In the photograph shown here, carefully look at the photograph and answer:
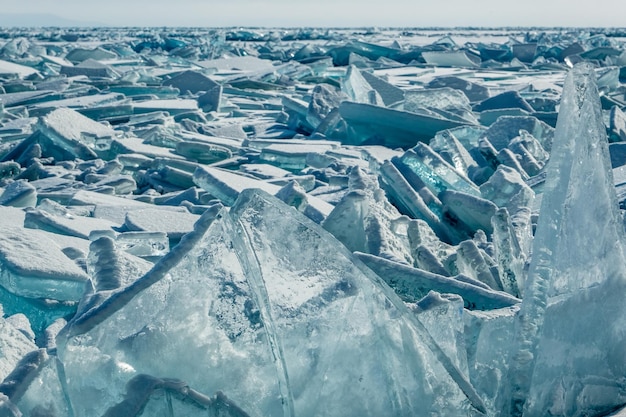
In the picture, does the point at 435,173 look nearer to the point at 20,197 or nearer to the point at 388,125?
the point at 388,125

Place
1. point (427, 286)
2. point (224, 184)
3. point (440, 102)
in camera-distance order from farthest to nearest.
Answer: point (440, 102) < point (224, 184) < point (427, 286)

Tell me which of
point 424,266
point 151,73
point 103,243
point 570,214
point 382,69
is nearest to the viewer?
point 570,214

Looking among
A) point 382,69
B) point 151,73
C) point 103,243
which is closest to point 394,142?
point 103,243

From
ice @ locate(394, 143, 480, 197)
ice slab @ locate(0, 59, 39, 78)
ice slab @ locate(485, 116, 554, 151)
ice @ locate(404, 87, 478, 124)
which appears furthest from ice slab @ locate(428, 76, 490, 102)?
ice slab @ locate(0, 59, 39, 78)

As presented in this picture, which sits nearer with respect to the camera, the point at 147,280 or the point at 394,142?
the point at 147,280

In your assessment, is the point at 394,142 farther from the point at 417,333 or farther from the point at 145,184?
the point at 417,333

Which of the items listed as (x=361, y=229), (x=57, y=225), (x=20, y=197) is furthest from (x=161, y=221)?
(x=361, y=229)

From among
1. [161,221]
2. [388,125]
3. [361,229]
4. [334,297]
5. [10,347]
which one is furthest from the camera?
[388,125]

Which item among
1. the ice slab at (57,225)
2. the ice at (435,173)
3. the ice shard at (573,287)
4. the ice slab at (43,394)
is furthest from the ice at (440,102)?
the ice slab at (43,394)
